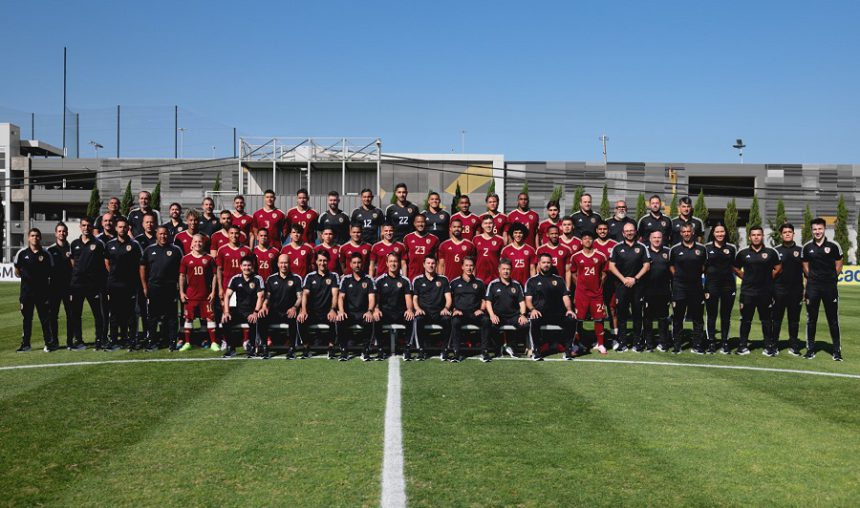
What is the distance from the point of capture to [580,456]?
14.6 feet

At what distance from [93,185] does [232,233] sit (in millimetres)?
48513

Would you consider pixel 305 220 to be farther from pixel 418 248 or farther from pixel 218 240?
pixel 418 248

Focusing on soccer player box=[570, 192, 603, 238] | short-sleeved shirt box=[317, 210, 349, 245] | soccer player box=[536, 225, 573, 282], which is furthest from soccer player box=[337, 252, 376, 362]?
soccer player box=[570, 192, 603, 238]

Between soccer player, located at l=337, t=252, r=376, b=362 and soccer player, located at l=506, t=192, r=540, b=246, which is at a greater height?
soccer player, located at l=506, t=192, r=540, b=246

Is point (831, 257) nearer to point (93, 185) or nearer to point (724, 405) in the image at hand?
point (724, 405)

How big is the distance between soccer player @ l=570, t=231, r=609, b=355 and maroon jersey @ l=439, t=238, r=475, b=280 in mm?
1704

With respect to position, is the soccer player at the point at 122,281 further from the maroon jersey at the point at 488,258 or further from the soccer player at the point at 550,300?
the soccer player at the point at 550,300

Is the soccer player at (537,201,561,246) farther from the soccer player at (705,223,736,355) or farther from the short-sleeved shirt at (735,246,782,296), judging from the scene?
the short-sleeved shirt at (735,246,782,296)

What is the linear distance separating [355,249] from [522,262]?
264 centimetres

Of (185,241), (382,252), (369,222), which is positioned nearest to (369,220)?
(369,222)

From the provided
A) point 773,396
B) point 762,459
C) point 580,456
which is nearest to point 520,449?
point 580,456

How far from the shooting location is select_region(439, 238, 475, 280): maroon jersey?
995 centimetres

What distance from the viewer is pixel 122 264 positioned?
954 centimetres

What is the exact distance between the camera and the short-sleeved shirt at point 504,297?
9.05 meters
